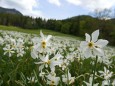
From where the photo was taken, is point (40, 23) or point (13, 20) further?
point (13, 20)

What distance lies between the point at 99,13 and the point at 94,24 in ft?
21.8

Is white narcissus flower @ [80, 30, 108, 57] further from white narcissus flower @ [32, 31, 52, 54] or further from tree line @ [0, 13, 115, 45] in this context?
tree line @ [0, 13, 115, 45]

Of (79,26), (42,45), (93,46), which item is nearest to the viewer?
(93,46)

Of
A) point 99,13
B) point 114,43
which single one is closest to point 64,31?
point 99,13

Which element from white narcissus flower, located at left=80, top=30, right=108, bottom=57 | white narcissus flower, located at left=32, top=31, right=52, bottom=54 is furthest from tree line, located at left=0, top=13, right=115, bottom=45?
white narcissus flower, located at left=80, top=30, right=108, bottom=57

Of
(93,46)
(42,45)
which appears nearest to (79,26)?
(42,45)

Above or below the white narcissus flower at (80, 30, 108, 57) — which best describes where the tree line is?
below

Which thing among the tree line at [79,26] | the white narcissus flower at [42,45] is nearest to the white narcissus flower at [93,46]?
the white narcissus flower at [42,45]

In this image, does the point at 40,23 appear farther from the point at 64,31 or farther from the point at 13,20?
the point at 13,20

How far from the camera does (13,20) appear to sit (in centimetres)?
9081

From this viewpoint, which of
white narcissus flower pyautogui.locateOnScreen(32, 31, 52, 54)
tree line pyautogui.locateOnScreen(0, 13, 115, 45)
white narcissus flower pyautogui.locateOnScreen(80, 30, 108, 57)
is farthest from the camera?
tree line pyautogui.locateOnScreen(0, 13, 115, 45)

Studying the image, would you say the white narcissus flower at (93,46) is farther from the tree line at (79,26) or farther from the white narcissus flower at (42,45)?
the tree line at (79,26)

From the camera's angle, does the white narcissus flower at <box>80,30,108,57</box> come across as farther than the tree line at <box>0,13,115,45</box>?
No

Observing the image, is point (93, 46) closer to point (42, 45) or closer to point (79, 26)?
point (42, 45)
